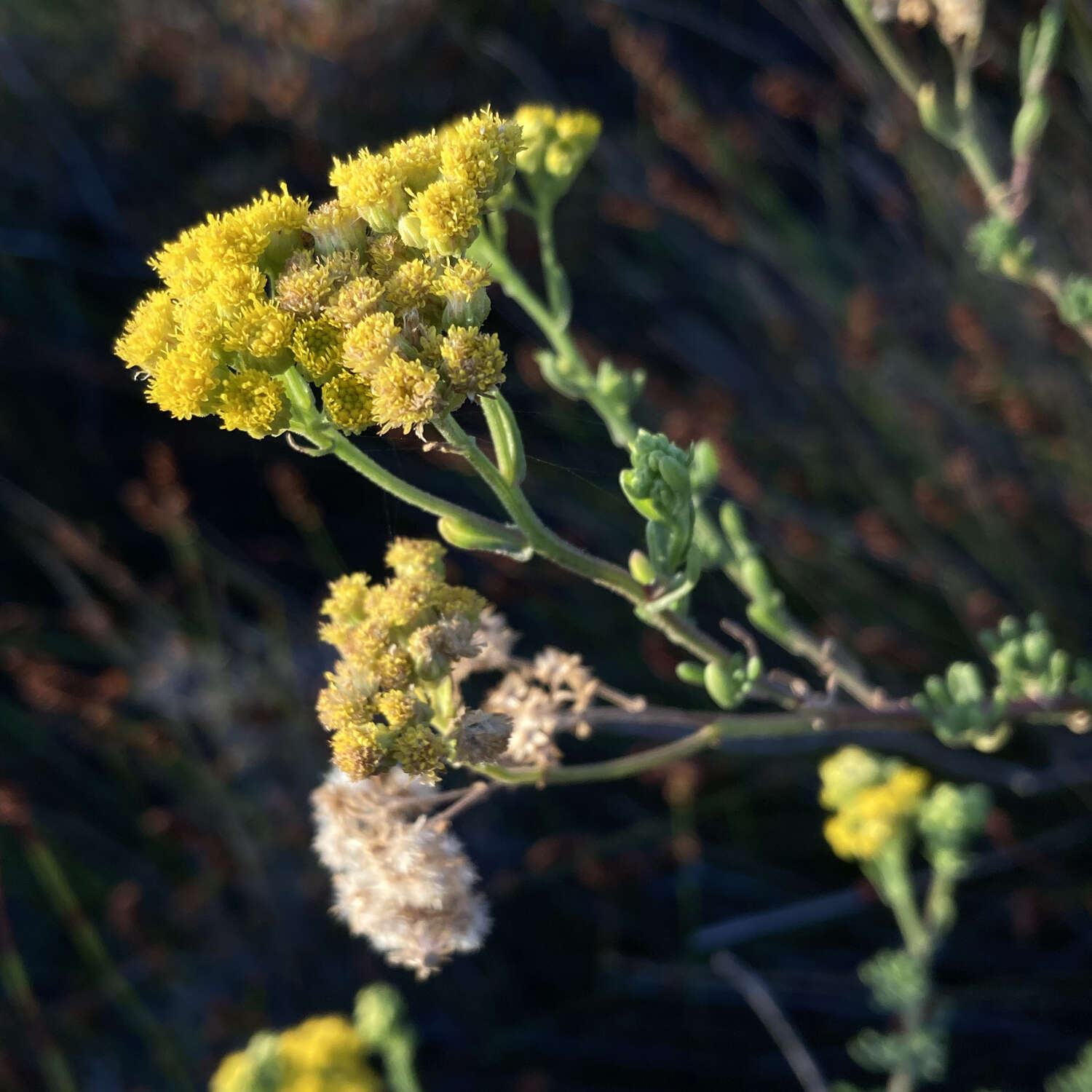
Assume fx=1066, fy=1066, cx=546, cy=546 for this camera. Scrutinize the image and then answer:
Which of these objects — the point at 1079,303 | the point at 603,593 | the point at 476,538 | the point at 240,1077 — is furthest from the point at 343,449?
the point at 603,593

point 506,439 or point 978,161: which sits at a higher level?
point 978,161

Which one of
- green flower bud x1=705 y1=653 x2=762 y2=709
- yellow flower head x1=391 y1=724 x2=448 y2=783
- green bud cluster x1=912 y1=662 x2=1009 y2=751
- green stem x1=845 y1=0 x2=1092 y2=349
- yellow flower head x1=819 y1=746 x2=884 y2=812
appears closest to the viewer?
yellow flower head x1=391 y1=724 x2=448 y2=783

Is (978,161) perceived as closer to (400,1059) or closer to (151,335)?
(151,335)

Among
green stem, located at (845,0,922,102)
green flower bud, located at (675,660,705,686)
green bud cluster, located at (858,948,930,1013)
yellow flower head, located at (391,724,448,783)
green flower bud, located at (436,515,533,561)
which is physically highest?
green stem, located at (845,0,922,102)

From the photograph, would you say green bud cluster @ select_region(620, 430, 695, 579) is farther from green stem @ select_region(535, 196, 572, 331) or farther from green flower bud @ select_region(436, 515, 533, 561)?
green stem @ select_region(535, 196, 572, 331)

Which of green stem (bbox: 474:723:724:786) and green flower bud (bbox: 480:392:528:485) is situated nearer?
green flower bud (bbox: 480:392:528:485)

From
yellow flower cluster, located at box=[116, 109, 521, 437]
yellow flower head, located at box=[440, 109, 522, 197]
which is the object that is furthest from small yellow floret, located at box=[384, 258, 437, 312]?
yellow flower head, located at box=[440, 109, 522, 197]
